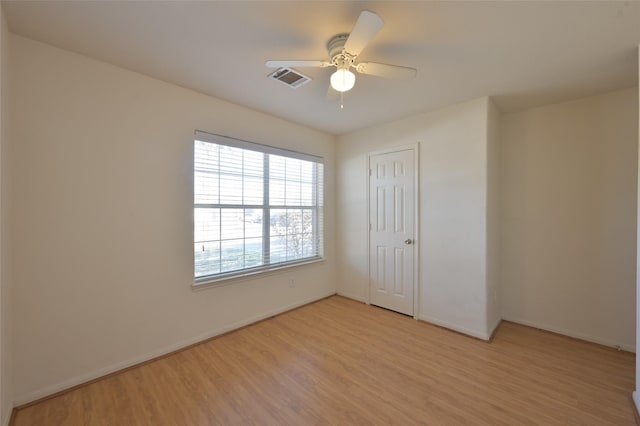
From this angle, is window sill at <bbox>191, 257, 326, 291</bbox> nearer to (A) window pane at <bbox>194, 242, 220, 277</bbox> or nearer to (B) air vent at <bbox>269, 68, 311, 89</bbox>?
(A) window pane at <bbox>194, 242, 220, 277</bbox>

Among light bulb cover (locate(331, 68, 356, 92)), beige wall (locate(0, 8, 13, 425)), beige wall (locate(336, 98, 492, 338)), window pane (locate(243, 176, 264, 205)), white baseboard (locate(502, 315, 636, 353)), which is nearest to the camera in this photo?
beige wall (locate(0, 8, 13, 425))

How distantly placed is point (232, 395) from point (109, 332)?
117 cm

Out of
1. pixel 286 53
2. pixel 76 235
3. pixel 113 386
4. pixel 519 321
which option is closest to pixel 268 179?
pixel 286 53

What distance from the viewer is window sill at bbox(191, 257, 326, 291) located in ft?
8.70

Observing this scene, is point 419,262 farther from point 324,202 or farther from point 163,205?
point 163,205

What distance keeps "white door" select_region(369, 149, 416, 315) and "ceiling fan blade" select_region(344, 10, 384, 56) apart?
6.52 ft

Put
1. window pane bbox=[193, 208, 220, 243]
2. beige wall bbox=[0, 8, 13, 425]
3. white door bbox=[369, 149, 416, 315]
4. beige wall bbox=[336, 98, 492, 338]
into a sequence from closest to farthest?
beige wall bbox=[0, 8, 13, 425]
window pane bbox=[193, 208, 220, 243]
beige wall bbox=[336, 98, 492, 338]
white door bbox=[369, 149, 416, 315]

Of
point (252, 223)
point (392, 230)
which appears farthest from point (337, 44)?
point (392, 230)

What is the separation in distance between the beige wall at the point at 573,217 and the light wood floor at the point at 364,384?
14.5 inches

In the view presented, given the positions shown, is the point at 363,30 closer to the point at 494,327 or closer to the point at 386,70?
the point at 386,70

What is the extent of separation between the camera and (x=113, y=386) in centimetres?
199

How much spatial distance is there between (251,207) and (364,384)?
83.7 inches

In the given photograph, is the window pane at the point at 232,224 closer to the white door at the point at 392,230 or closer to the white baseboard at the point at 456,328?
the white door at the point at 392,230

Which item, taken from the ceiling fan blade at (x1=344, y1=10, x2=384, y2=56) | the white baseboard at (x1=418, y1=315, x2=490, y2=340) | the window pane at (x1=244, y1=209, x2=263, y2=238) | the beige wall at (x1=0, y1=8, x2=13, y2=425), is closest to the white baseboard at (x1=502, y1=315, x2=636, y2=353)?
the white baseboard at (x1=418, y1=315, x2=490, y2=340)
